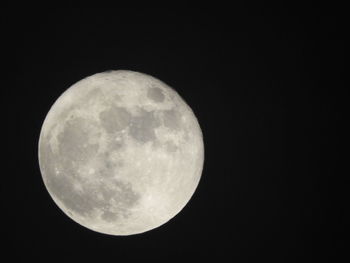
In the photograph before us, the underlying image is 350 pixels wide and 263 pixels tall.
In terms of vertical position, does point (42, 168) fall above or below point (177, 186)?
above

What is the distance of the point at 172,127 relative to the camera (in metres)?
4.64

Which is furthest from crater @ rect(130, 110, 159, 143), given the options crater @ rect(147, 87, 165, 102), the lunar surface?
crater @ rect(147, 87, 165, 102)

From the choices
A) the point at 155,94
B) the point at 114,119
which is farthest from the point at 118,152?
the point at 155,94

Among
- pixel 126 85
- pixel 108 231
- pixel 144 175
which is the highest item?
pixel 126 85

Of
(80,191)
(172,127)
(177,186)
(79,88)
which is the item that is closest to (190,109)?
(172,127)

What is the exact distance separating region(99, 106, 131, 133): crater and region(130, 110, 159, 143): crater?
86 millimetres

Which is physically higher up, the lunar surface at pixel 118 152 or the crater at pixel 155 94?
the crater at pixel 155 94

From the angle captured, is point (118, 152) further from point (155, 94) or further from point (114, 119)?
point (155, 94)

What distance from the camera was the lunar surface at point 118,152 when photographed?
4.29 meters

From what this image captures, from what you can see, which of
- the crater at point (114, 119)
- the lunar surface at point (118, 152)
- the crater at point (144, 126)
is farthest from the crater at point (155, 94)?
the crater at point (114, 119)

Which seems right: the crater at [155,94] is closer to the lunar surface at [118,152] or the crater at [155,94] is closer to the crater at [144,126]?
the lunar surface at [118,152]

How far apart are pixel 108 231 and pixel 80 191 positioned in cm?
79

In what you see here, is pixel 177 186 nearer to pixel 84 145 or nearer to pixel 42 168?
pixel 84 145

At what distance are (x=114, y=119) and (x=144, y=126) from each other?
332mm
